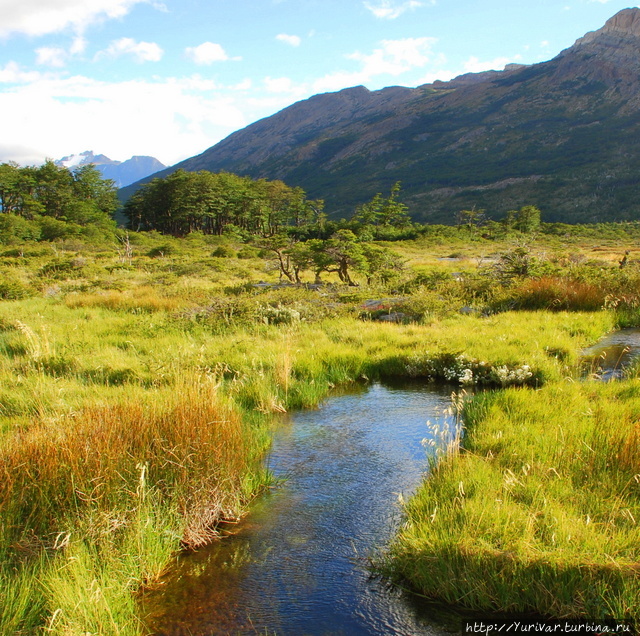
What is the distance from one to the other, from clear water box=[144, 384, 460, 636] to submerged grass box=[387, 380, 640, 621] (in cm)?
33

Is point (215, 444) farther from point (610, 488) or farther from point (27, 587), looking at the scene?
point (610, 488)

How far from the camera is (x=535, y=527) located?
3.72 meters

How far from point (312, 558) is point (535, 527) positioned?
1.74 metres

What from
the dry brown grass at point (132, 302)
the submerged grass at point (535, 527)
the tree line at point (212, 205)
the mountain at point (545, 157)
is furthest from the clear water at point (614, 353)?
the mountain at point (545, 157)

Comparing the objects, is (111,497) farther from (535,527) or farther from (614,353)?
(614,353)

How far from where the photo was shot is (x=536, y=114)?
176375mm

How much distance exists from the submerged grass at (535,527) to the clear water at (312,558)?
33 centimetres

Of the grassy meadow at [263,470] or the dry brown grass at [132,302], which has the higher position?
the dry brown grass at [132,302]

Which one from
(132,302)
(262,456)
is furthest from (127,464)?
(132,302)

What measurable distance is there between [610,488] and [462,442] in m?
1.82

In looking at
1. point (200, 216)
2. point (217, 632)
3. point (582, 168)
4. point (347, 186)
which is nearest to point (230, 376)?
point (217, 632)

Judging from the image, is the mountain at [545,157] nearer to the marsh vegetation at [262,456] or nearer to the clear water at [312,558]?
the marsh vegetation at [262,456]

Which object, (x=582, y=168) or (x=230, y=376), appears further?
(x=582, y=168)

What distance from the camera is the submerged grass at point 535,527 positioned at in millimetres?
3287
